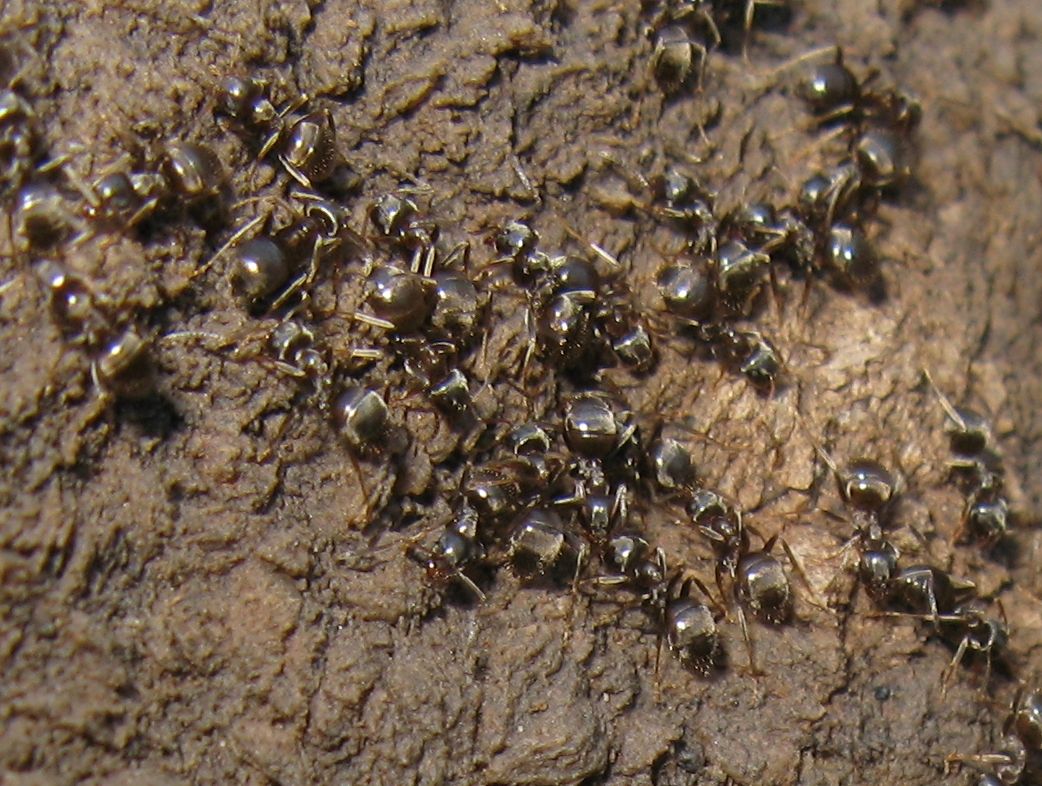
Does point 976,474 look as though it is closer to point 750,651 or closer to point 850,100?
point 750,651

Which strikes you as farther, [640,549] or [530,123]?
[530,123]

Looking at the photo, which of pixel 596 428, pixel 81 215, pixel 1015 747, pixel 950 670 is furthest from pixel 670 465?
pixel 81 215

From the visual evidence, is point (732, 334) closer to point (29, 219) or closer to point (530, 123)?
point (530, 123)

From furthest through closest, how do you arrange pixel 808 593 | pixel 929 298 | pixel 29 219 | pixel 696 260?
pixel 929 298 < pixel 696 260 < pixel 808 593 < pixel 29 219

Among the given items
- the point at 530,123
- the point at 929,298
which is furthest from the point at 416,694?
the point at 929,298

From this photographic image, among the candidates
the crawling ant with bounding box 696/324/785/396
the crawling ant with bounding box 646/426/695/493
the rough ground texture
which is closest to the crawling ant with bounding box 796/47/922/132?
the rough ground texture

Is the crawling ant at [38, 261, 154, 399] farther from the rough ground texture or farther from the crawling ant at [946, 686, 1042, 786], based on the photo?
the crawling ant at [946, 686, 1042, 786]

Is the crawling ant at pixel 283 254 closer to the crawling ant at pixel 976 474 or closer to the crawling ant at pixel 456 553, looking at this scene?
the crawling ant at pixel 456 553

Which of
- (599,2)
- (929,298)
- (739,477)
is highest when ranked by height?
(599,2)
